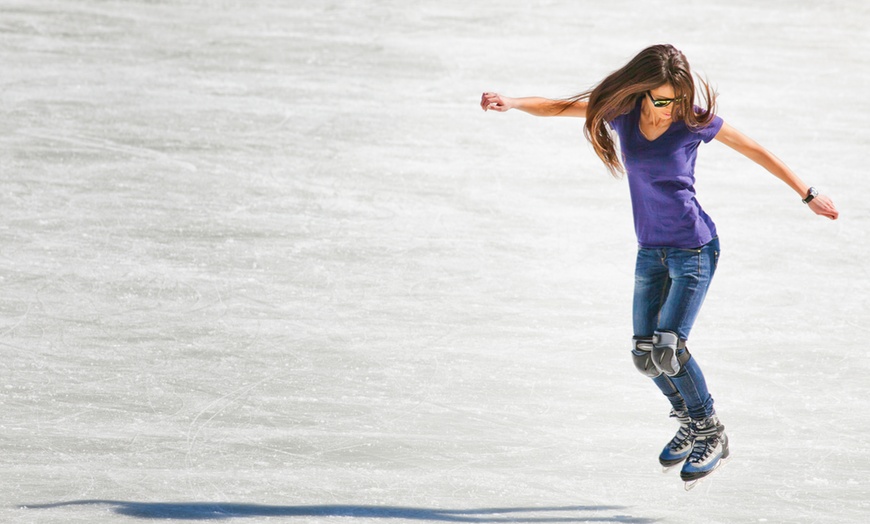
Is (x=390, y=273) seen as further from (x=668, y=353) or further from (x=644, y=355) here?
(x=668, y=353)

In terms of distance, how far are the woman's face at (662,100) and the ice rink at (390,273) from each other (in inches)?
53.6

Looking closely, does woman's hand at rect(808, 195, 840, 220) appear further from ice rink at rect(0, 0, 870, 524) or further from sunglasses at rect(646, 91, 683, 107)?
ice rink at rect(0, 0, 870, 524)

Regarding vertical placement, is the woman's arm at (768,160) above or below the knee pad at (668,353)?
above

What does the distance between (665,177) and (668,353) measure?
0.59 m

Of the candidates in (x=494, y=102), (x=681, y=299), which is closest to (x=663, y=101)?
(x=494, y=102)

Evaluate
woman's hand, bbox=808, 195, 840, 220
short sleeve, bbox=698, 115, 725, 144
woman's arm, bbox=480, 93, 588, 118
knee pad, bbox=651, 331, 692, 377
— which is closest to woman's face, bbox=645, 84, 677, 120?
short sleeve, bbox=698, 115, 725, 144

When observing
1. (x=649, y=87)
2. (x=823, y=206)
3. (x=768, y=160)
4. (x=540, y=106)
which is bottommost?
(x=823, y=206)

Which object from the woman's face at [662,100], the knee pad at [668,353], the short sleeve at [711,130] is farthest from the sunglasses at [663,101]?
the knee pad at [668,353]

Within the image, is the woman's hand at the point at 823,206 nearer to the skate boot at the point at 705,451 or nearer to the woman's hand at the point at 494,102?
the skate boot at the point at 705,451

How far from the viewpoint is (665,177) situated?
157 inches

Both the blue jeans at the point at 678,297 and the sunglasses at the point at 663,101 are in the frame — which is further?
the blue jeans at the point at 678,297

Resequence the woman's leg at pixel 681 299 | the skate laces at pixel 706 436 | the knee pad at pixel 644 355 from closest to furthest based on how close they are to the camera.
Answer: the woman's leg at pixel 681 299
the knee pad at pixel 644 355
the skate laces at pixel 706 436

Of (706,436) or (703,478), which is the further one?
(703,478)

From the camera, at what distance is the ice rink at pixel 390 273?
14.5 feet
